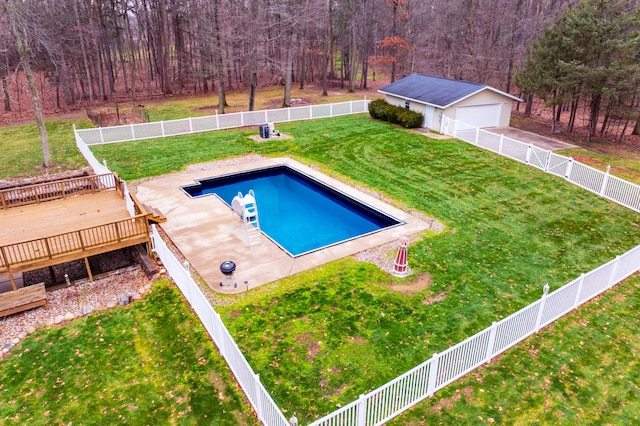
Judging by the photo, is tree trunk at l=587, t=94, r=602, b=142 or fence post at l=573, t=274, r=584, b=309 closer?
fence post at l=573, t=274, r=584, b=309

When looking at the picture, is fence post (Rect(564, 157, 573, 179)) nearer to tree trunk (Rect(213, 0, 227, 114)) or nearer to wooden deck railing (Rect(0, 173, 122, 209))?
wooden deck railing (Rect(0, 173, 122, 209))

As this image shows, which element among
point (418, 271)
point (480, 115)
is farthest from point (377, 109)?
point (418, 271)

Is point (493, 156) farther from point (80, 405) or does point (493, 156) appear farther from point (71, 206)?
point (80, 405)

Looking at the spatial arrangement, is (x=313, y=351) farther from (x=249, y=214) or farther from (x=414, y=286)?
(x=249, y=214)

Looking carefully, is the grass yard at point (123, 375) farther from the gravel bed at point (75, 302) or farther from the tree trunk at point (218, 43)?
the tree trunk at point (218, 43)

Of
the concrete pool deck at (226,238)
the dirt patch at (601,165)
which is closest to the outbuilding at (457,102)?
the dirt patch at (601,165)

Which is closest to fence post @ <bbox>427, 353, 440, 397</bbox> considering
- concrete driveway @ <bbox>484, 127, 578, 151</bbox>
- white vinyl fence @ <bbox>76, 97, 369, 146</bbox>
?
concrete driveway @ <bbox>484, 127, 578, 151</bbox>
